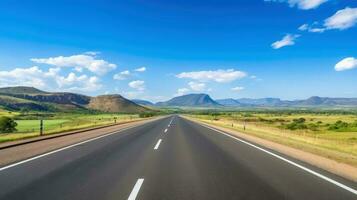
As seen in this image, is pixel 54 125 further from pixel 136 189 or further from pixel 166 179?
pixel 136 189

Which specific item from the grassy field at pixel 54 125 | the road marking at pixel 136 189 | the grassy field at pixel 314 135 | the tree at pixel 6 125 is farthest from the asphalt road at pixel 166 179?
the tree at pixel 6 125

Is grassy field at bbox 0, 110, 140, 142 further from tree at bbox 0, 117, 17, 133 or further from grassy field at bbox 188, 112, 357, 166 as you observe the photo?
grassy field at bbox 188, 112, 357, 166

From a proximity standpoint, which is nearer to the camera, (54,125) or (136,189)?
(136,189)

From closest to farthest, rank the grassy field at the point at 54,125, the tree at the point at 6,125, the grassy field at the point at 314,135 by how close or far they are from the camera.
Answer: the grassy field at the point at 314,135
the grassy field at the point at 54,125
the tree at the point at 6,125

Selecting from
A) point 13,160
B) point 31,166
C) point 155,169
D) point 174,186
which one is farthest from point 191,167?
point 13,160

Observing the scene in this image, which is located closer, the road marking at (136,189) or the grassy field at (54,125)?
the road marking at (136,189)

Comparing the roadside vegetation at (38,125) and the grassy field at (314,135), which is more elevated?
the roadside vegetation at (38,125)

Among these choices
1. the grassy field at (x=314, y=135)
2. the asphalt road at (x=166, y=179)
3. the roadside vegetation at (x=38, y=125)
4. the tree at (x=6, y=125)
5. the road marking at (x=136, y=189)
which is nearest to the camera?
the road marking at (x=136, y=189)

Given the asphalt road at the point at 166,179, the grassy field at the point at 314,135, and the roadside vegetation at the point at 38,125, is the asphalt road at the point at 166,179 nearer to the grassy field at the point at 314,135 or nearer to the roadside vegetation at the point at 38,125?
the grassy field at the point at 314,135

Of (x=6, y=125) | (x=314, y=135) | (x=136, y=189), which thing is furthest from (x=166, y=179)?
(x=6, y=125)

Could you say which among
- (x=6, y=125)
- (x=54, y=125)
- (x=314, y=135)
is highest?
(x=6, y=125)

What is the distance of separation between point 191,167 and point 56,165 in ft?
13.2

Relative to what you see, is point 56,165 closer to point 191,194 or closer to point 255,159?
point 191,194

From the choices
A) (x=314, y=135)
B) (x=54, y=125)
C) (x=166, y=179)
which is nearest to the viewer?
(x=166, y=179)
